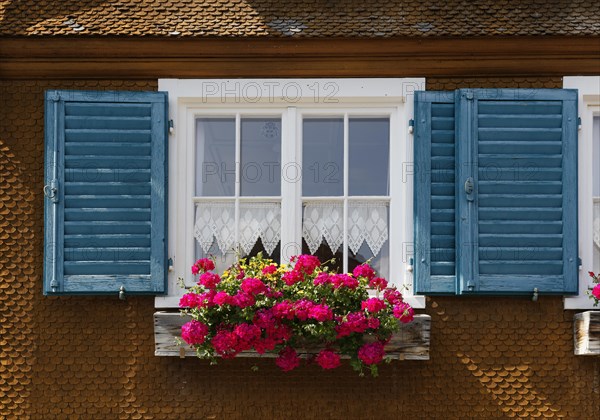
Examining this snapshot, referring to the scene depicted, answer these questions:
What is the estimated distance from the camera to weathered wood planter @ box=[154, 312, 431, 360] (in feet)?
20.4

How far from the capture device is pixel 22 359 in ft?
21.3

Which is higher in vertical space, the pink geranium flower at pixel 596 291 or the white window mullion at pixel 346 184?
the white window mullion at pixel 346 184

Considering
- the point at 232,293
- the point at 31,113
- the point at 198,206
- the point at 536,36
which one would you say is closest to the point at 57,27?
the point at 31,113

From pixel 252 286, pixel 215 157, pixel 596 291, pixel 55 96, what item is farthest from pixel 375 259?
pixel 55 96

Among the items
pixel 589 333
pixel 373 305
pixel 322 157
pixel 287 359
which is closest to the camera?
pixel 373 305

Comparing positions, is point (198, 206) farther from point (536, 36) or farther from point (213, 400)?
point (536, 36)

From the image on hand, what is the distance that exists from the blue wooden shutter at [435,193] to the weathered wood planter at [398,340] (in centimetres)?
31

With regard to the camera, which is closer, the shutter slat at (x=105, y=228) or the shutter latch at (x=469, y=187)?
the shutter latch at (x=469, y=187)

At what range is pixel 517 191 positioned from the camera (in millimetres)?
6465

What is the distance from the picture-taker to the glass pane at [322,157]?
6.69 m

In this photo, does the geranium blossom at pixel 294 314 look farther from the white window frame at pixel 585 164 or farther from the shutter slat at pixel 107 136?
the white window frame at pixel 585 164

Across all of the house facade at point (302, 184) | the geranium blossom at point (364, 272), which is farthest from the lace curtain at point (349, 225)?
the geranium blossom at point (364, 272)

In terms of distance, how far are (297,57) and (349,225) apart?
4.26 ft

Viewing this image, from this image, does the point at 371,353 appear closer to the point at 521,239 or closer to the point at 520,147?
the point at 521,239
